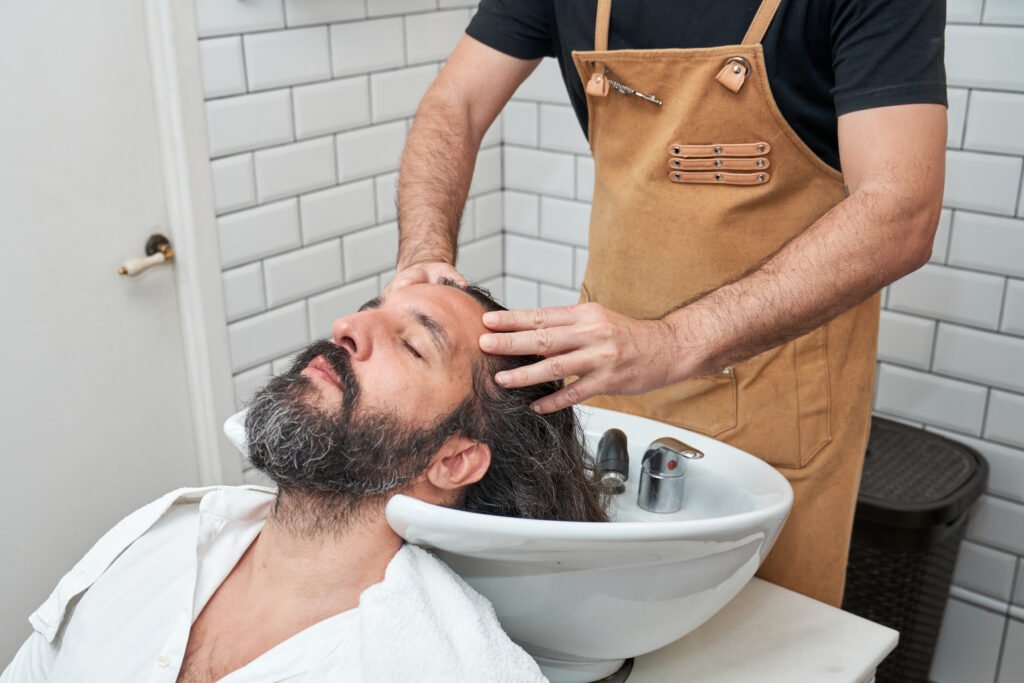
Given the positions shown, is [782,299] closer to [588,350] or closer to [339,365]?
[588,350]

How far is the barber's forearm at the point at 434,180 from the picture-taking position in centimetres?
166

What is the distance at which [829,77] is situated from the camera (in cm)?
150

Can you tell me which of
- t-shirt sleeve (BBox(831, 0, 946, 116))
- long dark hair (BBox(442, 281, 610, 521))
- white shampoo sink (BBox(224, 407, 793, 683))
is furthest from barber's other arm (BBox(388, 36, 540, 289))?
t-shirt sleeve (BBox(831, 0, 946, 116))

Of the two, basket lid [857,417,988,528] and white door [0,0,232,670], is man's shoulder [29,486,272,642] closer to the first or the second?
white door [0,0,232,670]

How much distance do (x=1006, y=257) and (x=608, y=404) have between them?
992 millimetres

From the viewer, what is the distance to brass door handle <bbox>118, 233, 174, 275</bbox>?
2096 millimetres

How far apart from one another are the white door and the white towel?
1.14 m

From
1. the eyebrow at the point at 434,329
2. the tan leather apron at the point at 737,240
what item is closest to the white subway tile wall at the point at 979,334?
the tan leather apron at the point at 737,240

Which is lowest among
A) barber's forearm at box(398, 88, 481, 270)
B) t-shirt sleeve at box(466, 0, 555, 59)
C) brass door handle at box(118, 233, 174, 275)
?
brass door handle at box(118, 233, 174, 275)

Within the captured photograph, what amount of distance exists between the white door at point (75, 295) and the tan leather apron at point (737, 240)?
940 mm

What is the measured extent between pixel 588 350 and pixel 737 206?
46 centimetres

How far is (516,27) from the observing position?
70.3 inches

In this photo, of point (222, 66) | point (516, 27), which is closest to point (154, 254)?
point (222, 66)

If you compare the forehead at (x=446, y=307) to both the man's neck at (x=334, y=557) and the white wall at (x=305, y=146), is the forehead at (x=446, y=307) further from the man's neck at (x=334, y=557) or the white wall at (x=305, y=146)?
the white wall at (x=305, y=146)
